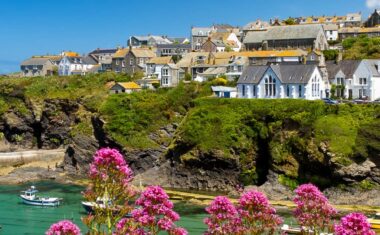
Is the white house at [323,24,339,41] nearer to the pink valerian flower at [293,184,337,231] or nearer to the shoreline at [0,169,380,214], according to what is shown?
the shoreline at [0,169,380,214]

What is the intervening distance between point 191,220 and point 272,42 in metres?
52.8

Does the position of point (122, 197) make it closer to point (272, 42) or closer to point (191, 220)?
point (191, 220)

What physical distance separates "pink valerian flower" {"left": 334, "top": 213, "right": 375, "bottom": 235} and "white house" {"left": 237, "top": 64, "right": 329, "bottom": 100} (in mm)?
51932

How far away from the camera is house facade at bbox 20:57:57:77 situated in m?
113

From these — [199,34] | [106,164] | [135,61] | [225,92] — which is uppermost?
[199,34]

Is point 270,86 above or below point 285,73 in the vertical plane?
below

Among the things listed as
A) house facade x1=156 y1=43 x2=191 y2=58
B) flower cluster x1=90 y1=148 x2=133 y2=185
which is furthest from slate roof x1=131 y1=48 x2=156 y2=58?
flower cluster x1=90 y1=148 x2=133 y2=185

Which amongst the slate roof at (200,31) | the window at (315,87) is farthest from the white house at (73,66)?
the window at (315,87)

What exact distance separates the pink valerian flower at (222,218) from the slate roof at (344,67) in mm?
56772

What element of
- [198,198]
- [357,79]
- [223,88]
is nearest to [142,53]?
[223,88]

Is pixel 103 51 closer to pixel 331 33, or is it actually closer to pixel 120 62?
pixel 120 62

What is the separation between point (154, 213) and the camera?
496 inches

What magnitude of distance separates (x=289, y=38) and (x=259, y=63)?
1140cm

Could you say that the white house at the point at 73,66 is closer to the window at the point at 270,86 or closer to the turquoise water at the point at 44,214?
the window at the point at 270,86
